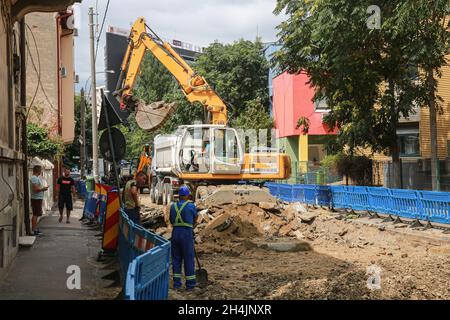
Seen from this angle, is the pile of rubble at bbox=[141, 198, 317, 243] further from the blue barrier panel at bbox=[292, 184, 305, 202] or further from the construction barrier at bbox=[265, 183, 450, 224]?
the blue barrier panel at bbox=[292, 184, 305, 202]

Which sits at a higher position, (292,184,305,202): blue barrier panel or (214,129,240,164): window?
(214,129,240,164): window

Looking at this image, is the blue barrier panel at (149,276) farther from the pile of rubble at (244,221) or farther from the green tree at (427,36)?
the green tree at (427,36)

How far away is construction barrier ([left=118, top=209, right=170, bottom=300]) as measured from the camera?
461cm

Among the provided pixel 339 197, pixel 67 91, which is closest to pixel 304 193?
pixel 339 197

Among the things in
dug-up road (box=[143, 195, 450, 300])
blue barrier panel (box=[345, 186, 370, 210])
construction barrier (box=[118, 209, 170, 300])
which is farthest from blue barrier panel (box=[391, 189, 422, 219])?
construction barrier (box=[118, 209, 170, 300])

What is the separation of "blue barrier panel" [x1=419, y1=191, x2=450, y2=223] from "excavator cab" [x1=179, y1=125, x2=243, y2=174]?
633 cm

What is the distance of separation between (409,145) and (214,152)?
1141cm

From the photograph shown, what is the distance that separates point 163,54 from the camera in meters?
23.2

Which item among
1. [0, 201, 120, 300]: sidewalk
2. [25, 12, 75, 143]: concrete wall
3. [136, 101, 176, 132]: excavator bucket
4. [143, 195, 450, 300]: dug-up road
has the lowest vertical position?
[143, 195, 450, 300]: dug-up road

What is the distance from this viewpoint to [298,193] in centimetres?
2448

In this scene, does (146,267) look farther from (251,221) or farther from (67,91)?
(67,91)

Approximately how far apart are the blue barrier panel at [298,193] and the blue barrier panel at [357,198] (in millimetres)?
4520

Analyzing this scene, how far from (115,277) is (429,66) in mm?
12046

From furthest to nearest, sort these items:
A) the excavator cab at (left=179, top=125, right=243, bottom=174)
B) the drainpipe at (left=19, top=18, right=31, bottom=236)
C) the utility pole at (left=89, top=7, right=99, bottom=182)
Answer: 1. the utility pole at (left=89, top=7, right=99, bottom=182)
2. the excavator cab at (left=179, top=125, right=243, bottom=174)
3. the drainpipe at (left=19, top=18, right=31, bottom=236)
